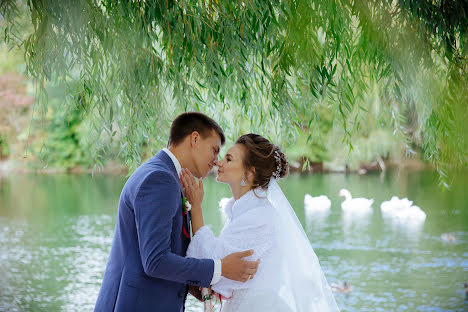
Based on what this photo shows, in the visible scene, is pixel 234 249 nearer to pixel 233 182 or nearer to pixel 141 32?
pixel 233 182

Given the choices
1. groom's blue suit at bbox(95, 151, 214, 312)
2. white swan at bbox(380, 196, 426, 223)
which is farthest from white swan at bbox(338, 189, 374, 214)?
groom's blue suit at bbox(95, 151, 214, 312)

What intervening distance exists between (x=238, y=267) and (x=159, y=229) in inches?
14.8

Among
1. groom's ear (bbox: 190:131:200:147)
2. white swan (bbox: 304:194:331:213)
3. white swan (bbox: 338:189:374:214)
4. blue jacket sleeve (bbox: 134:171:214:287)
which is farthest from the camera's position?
white swan (bbox: 338:189:374:214)

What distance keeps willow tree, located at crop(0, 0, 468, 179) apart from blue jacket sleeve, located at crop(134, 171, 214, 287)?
704mm

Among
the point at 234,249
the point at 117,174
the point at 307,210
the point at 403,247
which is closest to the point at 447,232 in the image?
the point at 403,247

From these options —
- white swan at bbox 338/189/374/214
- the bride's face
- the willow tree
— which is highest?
the willow tree

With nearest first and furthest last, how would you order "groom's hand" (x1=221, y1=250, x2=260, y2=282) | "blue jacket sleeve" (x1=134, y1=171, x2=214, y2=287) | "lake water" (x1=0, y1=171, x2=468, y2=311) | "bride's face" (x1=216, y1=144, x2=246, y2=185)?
1. "blue jacket sleeve" (x1=134, y1=171, x2=214, y2=287)
2. "groom's hand" (x1=221, y1=250, x2=260, y2=282)
3. "bride's face" (x1=216, y1=144, x2=246, y2=185)
4. "lake water" (x1=0, y1=171, x2=468, y2=311)

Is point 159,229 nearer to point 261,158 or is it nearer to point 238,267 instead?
point 238,267

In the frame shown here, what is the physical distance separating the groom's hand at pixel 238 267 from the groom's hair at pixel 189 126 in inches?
18.5

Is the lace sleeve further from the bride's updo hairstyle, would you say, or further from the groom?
the bride's updo hairstyle

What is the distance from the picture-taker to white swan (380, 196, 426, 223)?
1197 centimetres

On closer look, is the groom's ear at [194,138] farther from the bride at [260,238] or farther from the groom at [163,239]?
the bride at [260,238]

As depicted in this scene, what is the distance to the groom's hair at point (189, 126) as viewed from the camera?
2.28m

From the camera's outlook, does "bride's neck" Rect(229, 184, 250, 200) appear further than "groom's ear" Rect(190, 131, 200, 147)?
Yes
